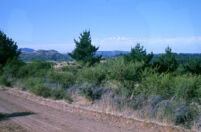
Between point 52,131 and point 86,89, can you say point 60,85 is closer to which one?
point 86,89

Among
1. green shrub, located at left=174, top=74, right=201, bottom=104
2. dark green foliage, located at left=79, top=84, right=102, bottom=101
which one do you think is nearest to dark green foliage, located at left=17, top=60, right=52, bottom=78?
dark green foliage, located at left=79, top=84, right=102, bottom=101

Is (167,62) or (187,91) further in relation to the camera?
(167,62)

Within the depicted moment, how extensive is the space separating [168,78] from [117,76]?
4.04 metres

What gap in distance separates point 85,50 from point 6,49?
52.1 feet

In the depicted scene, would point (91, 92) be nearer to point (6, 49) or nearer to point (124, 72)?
point (124, 72)

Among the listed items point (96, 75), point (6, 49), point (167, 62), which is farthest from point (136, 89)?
point (6, 49)

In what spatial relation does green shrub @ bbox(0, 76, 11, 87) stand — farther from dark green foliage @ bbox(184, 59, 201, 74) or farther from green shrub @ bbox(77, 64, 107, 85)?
dark green foliage @ bbox(184, 59, 201, 74)

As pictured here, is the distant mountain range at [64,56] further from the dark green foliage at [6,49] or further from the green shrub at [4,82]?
the green shrub at [4,82]

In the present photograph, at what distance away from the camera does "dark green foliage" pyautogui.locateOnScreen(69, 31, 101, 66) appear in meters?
43.4

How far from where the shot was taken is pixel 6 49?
45.3m

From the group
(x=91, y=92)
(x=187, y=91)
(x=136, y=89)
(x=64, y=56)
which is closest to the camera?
(x=187, y=91)

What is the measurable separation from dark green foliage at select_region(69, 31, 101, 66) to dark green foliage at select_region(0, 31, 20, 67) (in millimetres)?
11954

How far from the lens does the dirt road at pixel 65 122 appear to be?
32.4ft

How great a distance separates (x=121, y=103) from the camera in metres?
14.4
